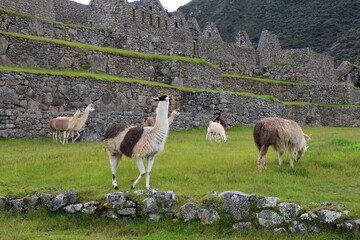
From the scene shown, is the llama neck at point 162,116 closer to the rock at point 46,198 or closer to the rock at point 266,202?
the rock at point 46,198

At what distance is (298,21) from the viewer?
70.4m

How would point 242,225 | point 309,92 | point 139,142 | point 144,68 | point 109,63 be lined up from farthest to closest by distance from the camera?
point 309,92 → point 144,68 → point 109,63 → point 139,142 → point 242,225

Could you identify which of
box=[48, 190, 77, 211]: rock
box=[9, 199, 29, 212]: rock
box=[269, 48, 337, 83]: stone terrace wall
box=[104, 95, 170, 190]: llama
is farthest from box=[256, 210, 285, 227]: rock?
box=[269, 48, 337, 83]: stone terrace wall

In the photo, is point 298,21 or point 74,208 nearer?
point 74,208

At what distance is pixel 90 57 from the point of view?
21.6 m

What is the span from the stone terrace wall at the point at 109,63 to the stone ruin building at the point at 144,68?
0.15ft

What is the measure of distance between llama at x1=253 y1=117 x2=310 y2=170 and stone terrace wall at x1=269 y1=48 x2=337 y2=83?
28767 mm

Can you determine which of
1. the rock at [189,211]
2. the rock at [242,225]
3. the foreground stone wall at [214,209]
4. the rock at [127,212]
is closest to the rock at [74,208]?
the foreground stone wall at [214,209]

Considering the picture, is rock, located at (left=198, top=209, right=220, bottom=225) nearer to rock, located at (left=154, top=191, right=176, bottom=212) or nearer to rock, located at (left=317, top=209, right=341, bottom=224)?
rock, located at (left=154, top=191, right=176, bottom=212)

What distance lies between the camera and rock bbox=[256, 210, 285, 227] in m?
6.12

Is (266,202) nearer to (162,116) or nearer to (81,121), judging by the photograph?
(162,116)

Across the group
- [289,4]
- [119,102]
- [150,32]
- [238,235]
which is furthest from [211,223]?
[289,4]

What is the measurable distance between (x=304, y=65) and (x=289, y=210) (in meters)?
36.4

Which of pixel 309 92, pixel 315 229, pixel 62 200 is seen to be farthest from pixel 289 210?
pixel 309 92
